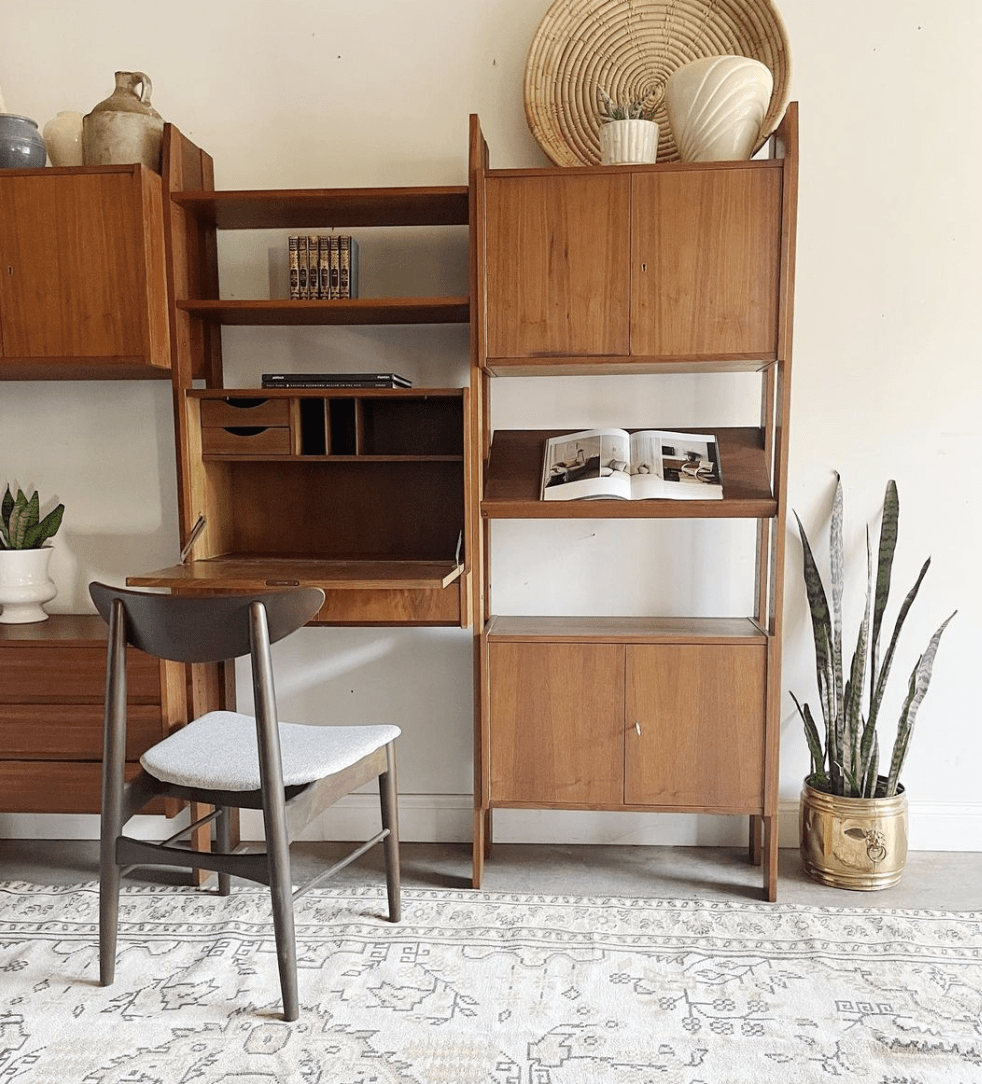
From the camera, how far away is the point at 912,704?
2467 millimetres

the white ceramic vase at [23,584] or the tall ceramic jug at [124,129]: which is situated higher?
the tall ceramic jug at [124,129]

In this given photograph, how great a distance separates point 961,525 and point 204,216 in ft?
7.48

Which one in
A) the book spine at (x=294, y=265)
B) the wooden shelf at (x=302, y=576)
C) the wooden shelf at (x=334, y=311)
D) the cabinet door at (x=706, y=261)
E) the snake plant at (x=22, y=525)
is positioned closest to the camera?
the wooden shelf at (x=302, y=576)

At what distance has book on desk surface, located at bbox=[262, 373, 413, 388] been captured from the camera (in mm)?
2381

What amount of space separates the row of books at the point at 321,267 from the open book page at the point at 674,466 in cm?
89

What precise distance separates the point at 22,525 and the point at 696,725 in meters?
1.92

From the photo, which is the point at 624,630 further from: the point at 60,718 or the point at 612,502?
the point at 60,718

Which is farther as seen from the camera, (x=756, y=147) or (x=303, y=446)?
(x=303, y=446)

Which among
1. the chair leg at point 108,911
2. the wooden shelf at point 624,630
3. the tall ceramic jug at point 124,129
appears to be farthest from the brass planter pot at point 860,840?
the tall ceramic jug at point 124,129

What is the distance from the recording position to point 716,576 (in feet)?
8.77

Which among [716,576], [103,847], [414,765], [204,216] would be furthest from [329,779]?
[204,216]

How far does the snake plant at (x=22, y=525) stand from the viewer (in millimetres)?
2590

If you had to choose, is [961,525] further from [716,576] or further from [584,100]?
[584,100]

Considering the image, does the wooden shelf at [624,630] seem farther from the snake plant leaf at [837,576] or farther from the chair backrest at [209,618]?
the chair backrest at [209,618]
